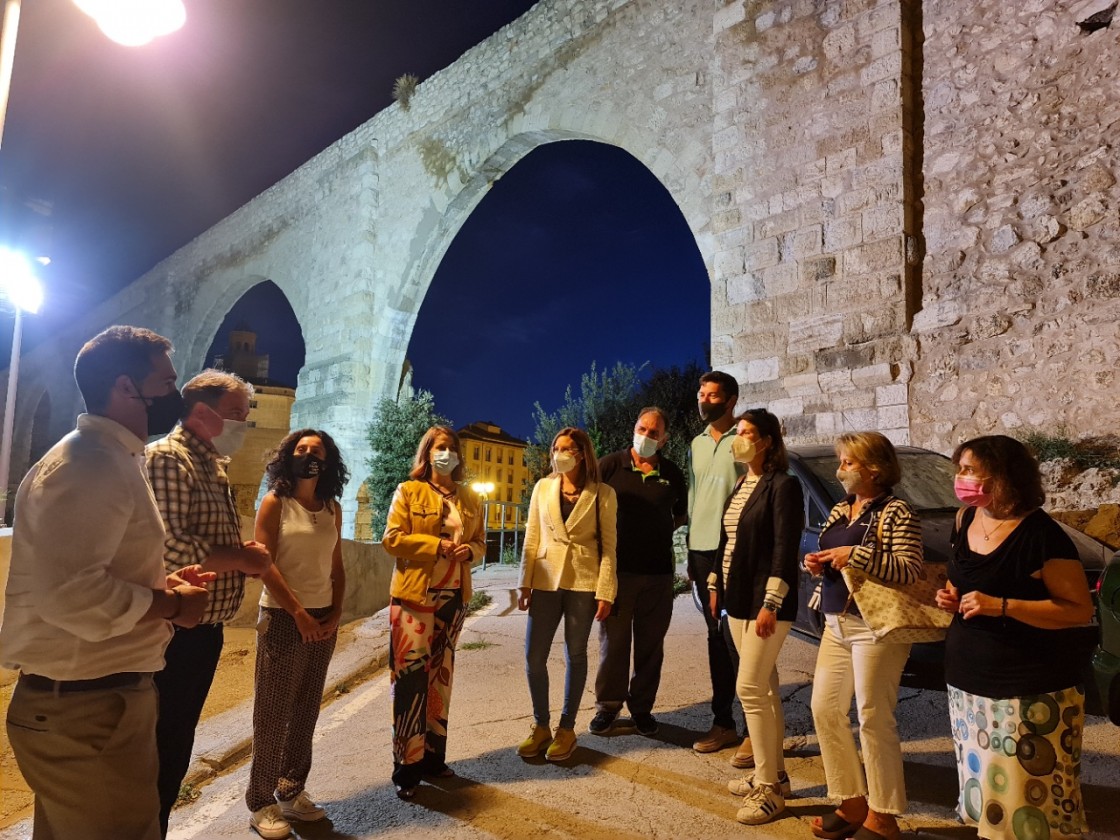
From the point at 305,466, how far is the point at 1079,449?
5.21 meters

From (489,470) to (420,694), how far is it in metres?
54.0

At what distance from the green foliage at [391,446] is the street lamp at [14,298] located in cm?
537

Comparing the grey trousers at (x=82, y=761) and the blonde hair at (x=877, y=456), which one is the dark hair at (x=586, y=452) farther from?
the grey trousers at (x=82, y=761)

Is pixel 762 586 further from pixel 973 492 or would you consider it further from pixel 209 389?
pixel 209 389

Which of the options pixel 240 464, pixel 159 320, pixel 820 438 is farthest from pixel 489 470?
pixel 820 438

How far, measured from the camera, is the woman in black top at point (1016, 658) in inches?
83.0

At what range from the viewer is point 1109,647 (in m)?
2.88

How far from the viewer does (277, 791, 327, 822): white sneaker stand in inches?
108

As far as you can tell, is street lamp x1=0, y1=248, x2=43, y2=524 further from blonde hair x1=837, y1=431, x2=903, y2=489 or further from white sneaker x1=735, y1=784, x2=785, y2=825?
blonde hair x1=837, y1=431, x2=903, y2=489

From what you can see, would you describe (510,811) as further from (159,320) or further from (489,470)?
(489,470)

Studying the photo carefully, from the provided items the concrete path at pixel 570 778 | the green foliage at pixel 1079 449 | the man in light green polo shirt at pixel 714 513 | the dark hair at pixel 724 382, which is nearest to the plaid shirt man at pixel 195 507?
the concrete path at pixel 570 778

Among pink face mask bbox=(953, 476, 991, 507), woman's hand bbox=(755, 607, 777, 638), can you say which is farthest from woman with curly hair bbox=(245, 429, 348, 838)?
pink face mask bbox=(953, 476, 991, 507)

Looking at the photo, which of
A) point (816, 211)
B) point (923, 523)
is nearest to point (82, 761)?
Result: point (923, 523)

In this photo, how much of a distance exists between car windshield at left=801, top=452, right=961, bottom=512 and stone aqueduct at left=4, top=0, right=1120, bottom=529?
1.27 metres
